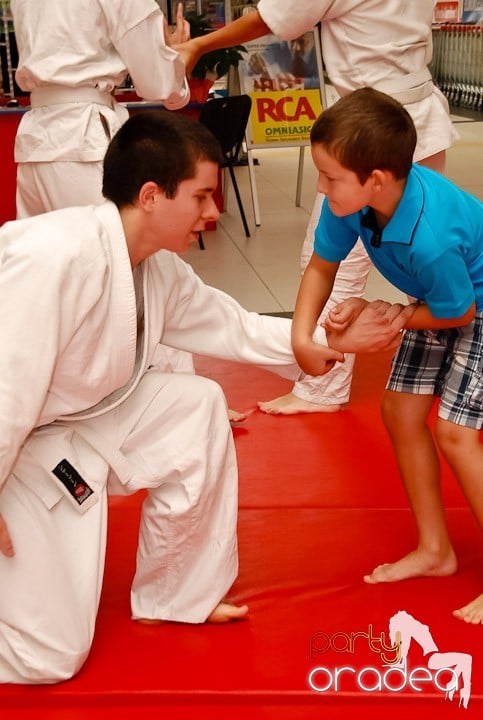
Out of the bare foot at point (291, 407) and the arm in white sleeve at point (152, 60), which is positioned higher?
Result: the arm in white sleeve at point (152, 60)

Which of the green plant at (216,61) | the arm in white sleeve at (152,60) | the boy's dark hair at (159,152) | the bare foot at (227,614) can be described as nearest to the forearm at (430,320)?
the boy's dark hair at (159,152)

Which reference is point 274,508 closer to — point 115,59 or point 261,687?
point 261,687

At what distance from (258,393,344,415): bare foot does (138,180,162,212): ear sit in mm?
1288

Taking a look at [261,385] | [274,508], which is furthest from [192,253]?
[274,508]

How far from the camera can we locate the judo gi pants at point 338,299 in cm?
301

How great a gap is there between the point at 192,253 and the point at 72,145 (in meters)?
2.75

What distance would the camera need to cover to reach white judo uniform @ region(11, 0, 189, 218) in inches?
106

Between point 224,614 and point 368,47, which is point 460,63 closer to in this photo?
point 368,47

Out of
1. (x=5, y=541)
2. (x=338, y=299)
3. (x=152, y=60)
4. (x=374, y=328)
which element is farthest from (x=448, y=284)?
(x=152, y=60)

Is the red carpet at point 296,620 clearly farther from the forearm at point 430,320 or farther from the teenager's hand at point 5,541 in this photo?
the forearm at point 430,320

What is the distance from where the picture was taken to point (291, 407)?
3074mm

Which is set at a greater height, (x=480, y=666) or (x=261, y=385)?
(x=480, y=666)

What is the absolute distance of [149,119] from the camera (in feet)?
6.17

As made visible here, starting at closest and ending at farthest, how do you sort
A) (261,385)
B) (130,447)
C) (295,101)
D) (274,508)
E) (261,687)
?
1. (261,687)
2. (130,447)
3. (274,508)
4. (261,385)
5. (295,101)
